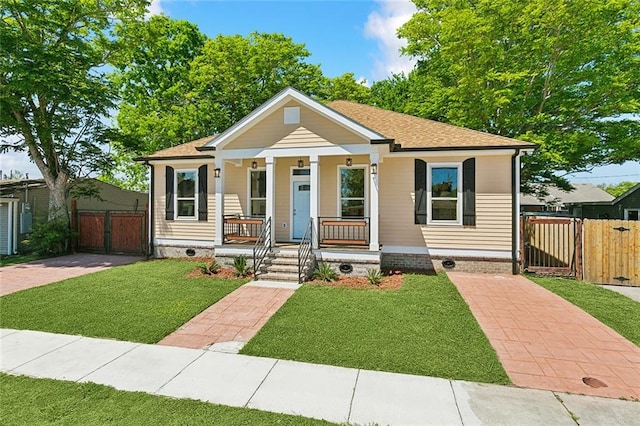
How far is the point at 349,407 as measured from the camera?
11.1ft

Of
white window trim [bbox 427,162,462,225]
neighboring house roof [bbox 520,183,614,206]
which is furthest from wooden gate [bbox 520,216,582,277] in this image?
neighboring house roof [bbox 520,183,614,206]

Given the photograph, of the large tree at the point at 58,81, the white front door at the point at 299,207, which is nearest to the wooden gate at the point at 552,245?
the white front door at the point at 299,207

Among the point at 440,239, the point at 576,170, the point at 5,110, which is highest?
the point at 5,110

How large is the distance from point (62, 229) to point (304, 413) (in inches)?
567

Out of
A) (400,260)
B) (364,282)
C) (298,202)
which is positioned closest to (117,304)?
(364,282)

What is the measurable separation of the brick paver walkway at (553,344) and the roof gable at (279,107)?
5107 mm

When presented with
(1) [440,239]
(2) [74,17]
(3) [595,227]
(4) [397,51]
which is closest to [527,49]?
(4) [397,51]

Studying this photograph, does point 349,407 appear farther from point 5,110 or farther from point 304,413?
point 5,110

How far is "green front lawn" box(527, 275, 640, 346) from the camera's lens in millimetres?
5625

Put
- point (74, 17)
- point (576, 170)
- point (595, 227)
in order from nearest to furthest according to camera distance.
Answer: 1. point (595, 227)
2. point (74, 17)
3. point (576, 170)

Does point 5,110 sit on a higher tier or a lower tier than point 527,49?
lower

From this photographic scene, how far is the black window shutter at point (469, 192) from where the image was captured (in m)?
9.50

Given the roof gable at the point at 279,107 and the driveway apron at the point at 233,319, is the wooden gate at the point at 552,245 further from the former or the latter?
the driveway apron at the point at 233,319

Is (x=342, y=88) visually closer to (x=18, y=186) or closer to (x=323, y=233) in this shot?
(x=323, y=233)
